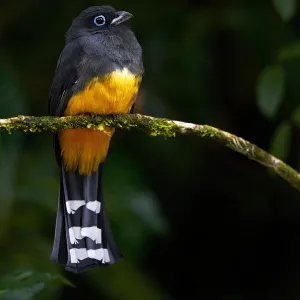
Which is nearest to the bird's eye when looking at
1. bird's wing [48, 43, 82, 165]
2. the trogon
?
the trogon

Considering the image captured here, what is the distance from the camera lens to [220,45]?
5234mm

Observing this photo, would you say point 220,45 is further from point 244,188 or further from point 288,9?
point 288,9

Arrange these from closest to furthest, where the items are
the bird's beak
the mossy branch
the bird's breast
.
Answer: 1. the mossy branch
2. the bird's breast
3. the bird's beak

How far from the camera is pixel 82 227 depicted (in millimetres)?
3795

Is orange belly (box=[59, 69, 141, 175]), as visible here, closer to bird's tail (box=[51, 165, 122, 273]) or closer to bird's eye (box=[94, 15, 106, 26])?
bird's tail (box=[51, 165, 122, 273])

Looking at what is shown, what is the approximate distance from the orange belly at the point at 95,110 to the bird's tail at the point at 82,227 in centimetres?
6

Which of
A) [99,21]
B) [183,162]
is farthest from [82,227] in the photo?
[183,162]

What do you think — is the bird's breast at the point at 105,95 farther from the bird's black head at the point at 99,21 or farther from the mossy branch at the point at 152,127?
the bird's black head at the point at 99,21

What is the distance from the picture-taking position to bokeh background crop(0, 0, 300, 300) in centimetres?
400

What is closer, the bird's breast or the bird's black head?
the bird's breast

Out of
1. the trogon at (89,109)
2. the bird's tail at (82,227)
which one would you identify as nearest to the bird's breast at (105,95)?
the trogon at (89,109)

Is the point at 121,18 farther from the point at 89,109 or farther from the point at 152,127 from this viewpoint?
the point at 152,127

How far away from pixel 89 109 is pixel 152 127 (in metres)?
0.38

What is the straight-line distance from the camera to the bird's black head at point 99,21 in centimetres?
394
